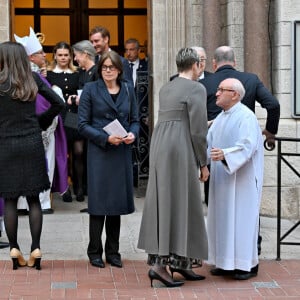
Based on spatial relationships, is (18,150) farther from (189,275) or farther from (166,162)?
(189,275)

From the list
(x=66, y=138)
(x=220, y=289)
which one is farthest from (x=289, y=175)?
(x=220, y=289)

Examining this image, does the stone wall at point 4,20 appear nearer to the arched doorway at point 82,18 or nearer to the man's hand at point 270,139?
the arched doorway at point 82,18

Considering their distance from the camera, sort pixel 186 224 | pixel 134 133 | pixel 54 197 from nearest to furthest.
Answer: pixel 186 224, pixel 134 133, pixel 54 197

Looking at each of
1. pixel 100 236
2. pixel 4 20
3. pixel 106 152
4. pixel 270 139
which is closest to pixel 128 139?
pixel 106 152

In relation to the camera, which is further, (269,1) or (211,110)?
(269,1)

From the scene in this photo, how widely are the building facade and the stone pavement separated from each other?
120 cm

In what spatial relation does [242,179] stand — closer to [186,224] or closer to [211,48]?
[186,224]

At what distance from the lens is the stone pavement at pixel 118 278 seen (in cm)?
711

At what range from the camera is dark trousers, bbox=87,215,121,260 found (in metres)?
7.93

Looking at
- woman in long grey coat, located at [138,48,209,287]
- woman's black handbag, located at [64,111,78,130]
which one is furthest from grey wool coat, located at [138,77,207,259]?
woman's black handbag, located at [64,111,78,130]

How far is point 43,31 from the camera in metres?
13.1

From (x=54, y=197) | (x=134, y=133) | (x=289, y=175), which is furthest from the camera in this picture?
(x=54, y=197)

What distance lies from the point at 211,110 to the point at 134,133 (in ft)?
3.18

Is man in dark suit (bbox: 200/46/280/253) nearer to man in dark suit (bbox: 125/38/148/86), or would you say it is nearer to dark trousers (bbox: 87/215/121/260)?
dark trousers (bbox: 87/215/121/260)
